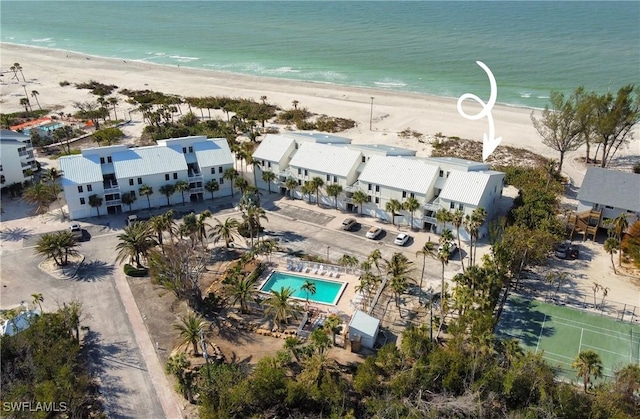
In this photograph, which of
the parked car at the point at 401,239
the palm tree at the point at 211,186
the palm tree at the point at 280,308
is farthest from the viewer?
the palm tree at the point at 211,186

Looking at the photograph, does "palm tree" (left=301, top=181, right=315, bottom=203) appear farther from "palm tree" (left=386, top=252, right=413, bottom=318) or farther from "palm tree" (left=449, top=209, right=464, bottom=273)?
"palm tree" (left=386, top=252, right=413, bottom=318)

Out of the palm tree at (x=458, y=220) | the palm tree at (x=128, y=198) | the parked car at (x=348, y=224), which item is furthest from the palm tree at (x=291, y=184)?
the palm tree at (x=458, y=220)

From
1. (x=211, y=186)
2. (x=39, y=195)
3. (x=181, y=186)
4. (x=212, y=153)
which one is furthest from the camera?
(x=212, y=153)

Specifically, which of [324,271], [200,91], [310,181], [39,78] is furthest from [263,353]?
[39,78]

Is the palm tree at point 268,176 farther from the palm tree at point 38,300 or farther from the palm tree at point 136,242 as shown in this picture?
the palm tree at point 38,300

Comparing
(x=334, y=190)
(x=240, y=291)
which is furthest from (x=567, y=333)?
(x=334, y=190)

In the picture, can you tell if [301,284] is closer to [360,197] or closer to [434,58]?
[360,197]
